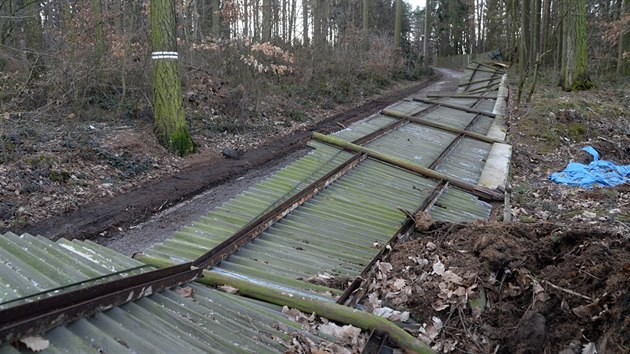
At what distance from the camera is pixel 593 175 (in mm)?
11664

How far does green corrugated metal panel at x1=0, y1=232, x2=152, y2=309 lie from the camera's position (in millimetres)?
3256

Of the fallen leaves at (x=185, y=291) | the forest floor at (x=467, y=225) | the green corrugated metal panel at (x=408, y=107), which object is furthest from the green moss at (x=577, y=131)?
the fallen leaves at (x=185, y=291)

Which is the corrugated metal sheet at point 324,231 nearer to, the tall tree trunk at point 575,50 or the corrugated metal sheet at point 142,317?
the corrugated metal sheet at point 142,317

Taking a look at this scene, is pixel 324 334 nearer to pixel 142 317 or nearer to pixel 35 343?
pixel 142 317

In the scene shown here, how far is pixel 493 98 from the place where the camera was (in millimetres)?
22453

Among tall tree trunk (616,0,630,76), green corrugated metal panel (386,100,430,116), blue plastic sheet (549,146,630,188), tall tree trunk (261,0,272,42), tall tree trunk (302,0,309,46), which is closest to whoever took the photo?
blue plastic sheet (549,146,630,188)

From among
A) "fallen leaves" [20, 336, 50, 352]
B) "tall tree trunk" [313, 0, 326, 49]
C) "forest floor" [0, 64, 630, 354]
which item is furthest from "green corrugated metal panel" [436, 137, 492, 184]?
"tall tree trunk" [313, 0, 326, 49]

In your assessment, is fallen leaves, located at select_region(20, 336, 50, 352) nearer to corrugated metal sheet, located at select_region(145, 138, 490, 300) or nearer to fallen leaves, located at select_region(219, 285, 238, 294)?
fallen leaves, located at select_region(219, 285, 238, 294)

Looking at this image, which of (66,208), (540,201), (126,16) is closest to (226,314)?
(66,208)

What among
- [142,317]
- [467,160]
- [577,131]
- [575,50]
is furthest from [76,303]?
[575,50]

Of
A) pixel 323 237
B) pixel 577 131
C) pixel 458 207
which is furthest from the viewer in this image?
pixel 577 131

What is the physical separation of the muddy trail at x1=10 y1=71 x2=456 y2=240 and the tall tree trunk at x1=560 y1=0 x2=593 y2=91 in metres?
13.9

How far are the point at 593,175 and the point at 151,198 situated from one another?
33.1 feet

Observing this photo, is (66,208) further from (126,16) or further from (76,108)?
(126,16)
